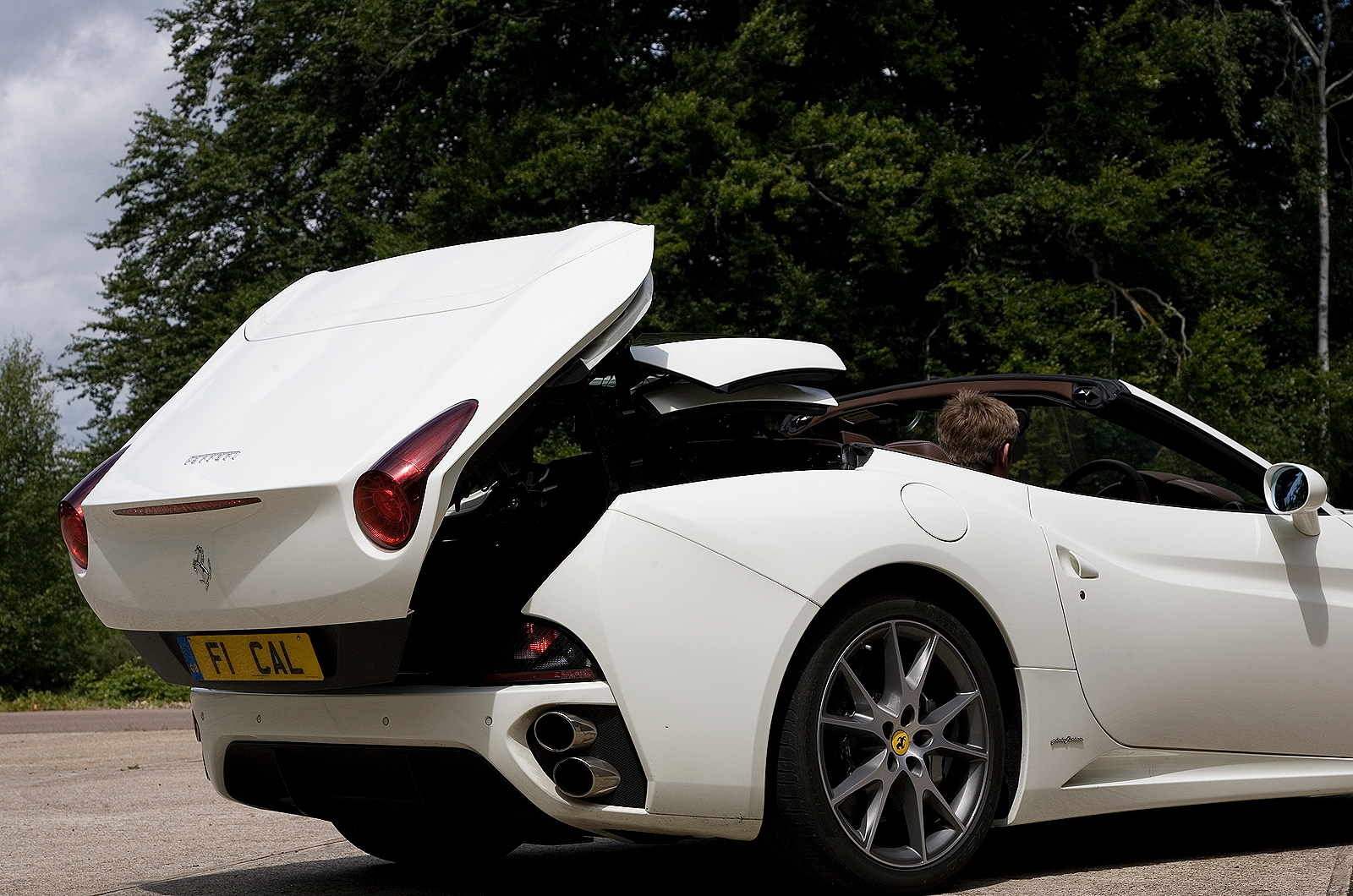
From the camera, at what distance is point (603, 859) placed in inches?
188

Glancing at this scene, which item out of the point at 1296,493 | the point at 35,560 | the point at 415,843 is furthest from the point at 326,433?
the point at 35,560

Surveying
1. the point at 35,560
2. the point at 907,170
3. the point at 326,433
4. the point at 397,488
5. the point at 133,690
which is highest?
the point at 907,170

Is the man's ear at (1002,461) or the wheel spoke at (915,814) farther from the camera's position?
the man's ear at (1002,461)

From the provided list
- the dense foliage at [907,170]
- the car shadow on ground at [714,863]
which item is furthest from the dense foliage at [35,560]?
the car shadow on ground at [714,863]

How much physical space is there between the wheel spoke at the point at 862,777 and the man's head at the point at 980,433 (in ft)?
3.80

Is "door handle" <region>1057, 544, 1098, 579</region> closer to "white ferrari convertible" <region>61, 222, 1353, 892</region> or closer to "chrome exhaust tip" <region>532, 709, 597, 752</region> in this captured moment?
"white ferrari convertible" <region>61, 222, 1353, 892</region>

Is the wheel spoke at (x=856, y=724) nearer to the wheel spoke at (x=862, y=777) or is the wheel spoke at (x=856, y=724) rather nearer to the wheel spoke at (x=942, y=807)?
the wheel spoke at (x=862, y=777)

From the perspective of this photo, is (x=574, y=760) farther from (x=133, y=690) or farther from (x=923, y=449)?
(x=133, y=690)

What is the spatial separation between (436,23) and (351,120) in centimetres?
429

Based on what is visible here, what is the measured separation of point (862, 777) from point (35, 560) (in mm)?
32899

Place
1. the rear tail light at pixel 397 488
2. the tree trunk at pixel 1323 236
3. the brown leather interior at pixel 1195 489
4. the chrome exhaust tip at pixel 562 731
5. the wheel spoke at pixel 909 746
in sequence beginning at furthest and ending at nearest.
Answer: the tree trunk at pixel 1323 236
the brown leather interior at pixel 1195 489
the wheel spoke at pixel 909 746
the chrome exhaust tip at pixel 562 731
the rear tail light at pixel 397 488

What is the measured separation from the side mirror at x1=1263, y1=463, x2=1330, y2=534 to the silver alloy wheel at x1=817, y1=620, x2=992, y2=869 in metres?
1.43

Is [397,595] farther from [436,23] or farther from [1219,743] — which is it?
[436,23]

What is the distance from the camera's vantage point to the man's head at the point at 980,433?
456 centimetres
